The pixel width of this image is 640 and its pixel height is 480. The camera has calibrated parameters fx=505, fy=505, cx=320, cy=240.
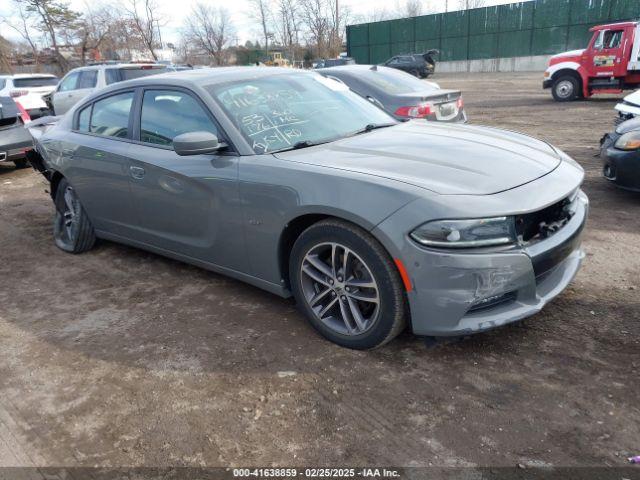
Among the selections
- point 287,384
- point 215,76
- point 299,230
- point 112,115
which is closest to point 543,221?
point 299,230

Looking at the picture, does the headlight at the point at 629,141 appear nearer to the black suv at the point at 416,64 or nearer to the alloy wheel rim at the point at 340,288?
the alloy wheel rim at the point at 340,288

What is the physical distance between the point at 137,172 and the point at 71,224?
1607mm

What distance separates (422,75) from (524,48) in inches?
323

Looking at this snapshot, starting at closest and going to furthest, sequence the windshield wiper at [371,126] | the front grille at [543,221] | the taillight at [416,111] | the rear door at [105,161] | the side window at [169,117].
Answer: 1. the front grille at [543,221]
2. the side window at [169,117]
3. the windshield wiper at [371,126]
4. the rear door at [105,161]
5. the taillight at [416,111]

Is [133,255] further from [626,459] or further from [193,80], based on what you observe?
[626,459]

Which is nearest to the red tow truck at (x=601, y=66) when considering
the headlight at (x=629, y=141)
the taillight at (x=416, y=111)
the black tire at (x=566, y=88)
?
the black tire at (x=566, y=88)

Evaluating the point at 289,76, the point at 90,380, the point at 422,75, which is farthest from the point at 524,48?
the point at 90,380

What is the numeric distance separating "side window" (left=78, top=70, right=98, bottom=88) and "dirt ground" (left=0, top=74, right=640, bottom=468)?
9022 mm

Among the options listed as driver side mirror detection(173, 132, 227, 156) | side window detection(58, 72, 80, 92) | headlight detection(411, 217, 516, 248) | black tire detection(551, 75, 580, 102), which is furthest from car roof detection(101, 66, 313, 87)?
black tire detection(551, 75, 580, 102)

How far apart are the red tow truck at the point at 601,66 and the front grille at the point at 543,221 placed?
14.1 metres

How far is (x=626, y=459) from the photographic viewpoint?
2.10m

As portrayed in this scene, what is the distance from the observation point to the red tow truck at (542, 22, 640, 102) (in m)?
14.1

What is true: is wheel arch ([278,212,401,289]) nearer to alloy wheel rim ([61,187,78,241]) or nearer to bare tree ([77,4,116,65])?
alloy wheel rim ([61,187,78,241])

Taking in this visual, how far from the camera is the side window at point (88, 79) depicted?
1168cm
